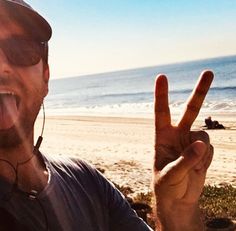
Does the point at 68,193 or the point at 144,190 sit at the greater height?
the point at 68,193

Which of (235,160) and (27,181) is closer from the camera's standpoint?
(27,181)

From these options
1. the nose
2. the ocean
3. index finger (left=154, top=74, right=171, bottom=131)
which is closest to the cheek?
the nose

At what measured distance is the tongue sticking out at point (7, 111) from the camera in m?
2.23

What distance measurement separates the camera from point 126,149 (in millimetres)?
18000

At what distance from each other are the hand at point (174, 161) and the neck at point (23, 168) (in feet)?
2.36

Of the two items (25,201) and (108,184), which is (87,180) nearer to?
(108,184)

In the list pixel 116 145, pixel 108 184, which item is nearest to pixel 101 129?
pixel 116 145

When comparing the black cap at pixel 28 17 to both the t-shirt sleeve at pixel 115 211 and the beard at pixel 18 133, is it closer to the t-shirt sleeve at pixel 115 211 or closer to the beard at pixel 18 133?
the beard at pixel 18 133

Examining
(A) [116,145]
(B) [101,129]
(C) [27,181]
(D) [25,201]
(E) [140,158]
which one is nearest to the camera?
(D) [25,201]

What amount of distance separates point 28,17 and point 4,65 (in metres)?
0.34

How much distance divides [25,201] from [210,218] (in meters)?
6.15

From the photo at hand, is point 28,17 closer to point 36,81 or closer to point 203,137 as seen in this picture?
point 36,81

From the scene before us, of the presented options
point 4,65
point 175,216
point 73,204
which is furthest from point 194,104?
point 4,65

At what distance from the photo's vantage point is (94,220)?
2.38 meters
